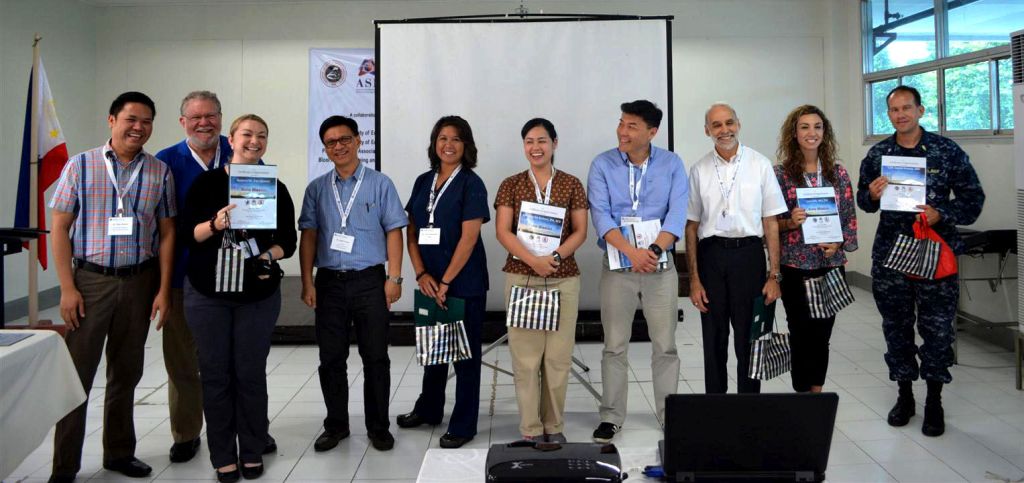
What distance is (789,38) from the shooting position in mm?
8156

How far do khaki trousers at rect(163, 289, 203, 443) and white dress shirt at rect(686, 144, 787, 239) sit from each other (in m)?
2.38

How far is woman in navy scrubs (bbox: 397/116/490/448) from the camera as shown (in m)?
3.43

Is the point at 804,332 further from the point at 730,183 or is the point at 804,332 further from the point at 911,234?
the point at 730,183

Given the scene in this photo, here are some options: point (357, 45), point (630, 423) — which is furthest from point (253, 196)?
point (357, 45)

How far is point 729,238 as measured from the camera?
11.1 feet

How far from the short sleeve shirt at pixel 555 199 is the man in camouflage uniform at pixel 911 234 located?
145cm

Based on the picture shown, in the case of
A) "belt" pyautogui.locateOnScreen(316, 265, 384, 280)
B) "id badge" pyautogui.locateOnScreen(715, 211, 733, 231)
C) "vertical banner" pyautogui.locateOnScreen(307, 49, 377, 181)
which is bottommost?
"belt" pyautogui.locateOnScreen(316, 265, 384, 280)

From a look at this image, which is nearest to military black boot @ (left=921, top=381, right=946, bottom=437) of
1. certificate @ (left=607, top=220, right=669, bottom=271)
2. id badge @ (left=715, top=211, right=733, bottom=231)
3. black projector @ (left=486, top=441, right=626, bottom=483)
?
id badge @ (left=715, top=211, right=733, bottom=231)

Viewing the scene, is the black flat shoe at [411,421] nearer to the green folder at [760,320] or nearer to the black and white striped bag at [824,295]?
the green folder at [760,320]

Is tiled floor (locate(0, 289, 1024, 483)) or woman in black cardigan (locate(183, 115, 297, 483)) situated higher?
woman in black cardigan (locate(183, 115, 297, 483))

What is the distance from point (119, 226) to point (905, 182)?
11.2 ft

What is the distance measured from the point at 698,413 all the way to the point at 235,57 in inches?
312

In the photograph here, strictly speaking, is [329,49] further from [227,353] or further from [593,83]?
[227,353]

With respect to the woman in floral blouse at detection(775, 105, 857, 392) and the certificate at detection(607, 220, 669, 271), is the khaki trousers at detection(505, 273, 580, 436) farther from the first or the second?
the woman in floral blouse at detection(775, 105, 857, 392)
